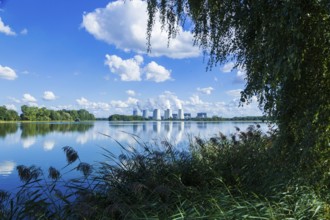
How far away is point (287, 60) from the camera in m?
4.02

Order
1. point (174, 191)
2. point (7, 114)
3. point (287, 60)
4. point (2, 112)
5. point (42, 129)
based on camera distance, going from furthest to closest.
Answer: point (7, 114) → point (2, 112) → point (42, 129) → point (174, 191) → point (287, 60)

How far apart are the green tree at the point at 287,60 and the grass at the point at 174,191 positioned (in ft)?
1.87

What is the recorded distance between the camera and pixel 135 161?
7.16 m

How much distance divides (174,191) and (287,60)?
2.89m

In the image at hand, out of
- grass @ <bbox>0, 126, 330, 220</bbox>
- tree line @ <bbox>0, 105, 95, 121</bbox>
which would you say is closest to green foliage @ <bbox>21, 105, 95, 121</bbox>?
tree line @ <bbox>0, 105, 95, 121</bbox>

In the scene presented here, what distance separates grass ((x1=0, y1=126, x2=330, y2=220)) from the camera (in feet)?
15.0

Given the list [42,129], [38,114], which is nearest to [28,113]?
[38,114]

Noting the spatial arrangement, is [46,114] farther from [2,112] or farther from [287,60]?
[287,60]

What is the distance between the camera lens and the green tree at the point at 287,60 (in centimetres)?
415

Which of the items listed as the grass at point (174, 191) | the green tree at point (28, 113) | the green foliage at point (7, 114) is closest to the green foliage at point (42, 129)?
the grass at point (174, 191)

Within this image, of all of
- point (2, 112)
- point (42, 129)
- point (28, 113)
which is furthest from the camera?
point (28, 113)

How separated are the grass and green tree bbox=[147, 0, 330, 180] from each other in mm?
571

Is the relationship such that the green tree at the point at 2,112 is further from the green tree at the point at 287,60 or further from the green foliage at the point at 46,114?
the green tree at the point at 287,60

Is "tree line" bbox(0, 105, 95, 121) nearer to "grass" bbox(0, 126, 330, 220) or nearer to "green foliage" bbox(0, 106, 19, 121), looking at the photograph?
"green foliage" bbox(0, 106, 19, 121)
